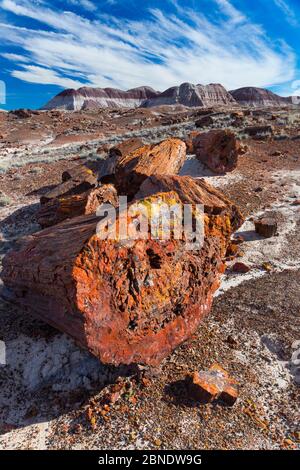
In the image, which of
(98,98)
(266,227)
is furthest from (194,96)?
(266,227)

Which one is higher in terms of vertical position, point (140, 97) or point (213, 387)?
point (140, 97)

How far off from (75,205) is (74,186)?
208 centimetres

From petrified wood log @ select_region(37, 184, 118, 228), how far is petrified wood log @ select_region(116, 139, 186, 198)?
2.99 feet

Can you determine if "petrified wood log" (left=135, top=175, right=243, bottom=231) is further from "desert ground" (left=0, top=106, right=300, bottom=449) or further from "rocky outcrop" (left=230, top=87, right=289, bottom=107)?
"rocky outcrop" (left=230, top=87, right=289, bottom=107)

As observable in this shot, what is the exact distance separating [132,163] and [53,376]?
622cm

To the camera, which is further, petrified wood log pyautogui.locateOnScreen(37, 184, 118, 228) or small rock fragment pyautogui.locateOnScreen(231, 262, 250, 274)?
petrified wood log pyautogui.locateOnScreen(37, 184, 118, 228)

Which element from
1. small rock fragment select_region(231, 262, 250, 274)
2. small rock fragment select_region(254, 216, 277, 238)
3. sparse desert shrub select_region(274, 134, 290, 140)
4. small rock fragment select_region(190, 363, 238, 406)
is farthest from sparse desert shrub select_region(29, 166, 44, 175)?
small rock fragment select_region(190, 363, 238, 406)

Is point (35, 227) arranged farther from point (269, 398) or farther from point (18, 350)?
point (269, 398)

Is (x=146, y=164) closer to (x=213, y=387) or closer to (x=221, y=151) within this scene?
(x=221, y=151)

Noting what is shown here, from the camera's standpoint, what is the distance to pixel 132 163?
9.17 metres

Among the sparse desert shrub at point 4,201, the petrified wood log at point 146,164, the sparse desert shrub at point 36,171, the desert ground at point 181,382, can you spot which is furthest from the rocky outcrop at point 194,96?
the desert ground at point 181,382

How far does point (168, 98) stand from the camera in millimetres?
89562

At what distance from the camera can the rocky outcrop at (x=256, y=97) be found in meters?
96.1

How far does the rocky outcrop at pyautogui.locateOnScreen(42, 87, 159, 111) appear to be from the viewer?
315 ft
